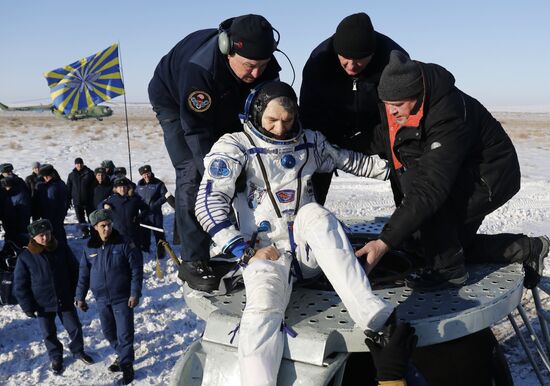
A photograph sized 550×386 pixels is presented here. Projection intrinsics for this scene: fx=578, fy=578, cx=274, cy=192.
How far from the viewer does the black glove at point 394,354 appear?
2334 mm

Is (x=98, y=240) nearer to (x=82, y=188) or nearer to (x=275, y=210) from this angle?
(x=275, y=210)

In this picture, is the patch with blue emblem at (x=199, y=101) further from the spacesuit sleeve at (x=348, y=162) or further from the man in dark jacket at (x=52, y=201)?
the man in dark jacket at (x=52, y=201)

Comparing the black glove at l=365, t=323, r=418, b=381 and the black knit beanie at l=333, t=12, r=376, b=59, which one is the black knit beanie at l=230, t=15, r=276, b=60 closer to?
the black knit beanie at l=333, t=12, r=376, b=59

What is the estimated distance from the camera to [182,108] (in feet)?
10.6

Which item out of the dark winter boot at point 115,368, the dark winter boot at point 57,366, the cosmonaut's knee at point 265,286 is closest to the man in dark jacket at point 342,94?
the cosmonaut's knee at point 265,286

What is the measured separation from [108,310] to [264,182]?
155 inches

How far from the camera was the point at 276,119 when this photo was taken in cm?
300

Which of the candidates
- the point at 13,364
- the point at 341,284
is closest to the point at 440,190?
the point at 341,284

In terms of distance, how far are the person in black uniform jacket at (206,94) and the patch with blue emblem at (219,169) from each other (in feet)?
1.10

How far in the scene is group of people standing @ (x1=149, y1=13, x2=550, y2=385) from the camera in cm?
265

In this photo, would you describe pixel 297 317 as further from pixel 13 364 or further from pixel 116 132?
pixel 116 132

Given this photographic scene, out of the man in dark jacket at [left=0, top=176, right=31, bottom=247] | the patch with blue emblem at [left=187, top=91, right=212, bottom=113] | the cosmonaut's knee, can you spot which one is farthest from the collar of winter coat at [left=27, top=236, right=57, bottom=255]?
the cosmonaut's knee

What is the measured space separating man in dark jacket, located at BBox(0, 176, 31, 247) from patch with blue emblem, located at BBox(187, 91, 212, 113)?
21.9 ft

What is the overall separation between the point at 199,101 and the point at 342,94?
1.06 metres
